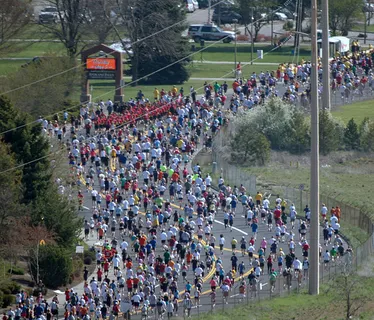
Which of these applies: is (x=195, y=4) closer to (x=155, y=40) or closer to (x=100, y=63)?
(x=155, y=40)

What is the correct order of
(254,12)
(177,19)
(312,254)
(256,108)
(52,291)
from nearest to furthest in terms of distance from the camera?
(312,254) → (52,291) → (256,108) → (177,19) → (254,12)

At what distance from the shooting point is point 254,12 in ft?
411

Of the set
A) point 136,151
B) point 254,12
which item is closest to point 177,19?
point 254,12

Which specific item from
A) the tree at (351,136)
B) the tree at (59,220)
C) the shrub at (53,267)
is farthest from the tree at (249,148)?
the shrub at (53,267)

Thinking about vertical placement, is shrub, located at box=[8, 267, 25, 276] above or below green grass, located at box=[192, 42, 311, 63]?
below

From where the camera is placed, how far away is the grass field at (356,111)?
95.3 metres

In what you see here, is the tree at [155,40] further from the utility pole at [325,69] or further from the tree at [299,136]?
the tree at [299,136]

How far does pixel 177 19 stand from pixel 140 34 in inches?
A: 114

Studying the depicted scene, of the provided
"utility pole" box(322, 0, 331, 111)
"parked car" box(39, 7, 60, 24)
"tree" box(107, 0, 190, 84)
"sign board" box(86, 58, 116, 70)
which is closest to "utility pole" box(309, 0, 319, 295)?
"utility pole" box(322, 0, 331, 111)

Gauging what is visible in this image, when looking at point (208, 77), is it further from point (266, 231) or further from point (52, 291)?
point (52, 291)

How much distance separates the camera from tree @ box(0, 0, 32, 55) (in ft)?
328

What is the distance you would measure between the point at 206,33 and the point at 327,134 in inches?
1538

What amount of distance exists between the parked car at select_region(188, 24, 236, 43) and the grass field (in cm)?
2585

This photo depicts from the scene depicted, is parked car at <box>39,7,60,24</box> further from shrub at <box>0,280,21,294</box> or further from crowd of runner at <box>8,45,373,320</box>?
shrub at <box>0,280,21,294</box>
